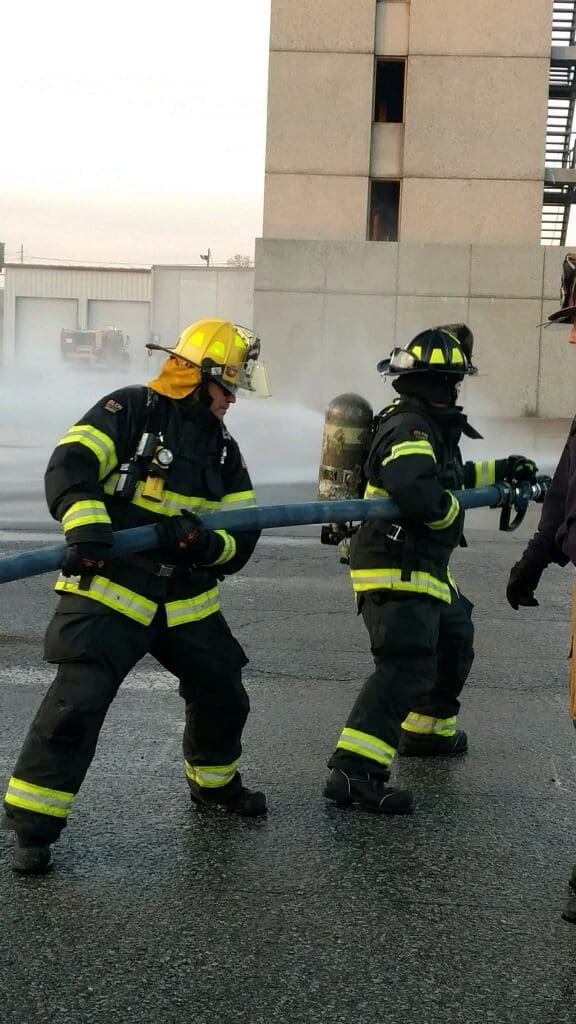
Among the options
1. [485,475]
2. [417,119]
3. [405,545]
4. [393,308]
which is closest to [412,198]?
[417,119]

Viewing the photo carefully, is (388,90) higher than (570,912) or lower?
higher

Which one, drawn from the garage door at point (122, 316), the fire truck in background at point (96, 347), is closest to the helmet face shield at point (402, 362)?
the fire truck in background at point (96, 347)

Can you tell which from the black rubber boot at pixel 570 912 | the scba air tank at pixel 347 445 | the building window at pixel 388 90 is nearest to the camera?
the black rubber boot at pixel 570 912

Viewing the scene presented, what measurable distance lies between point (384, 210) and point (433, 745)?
21.2m

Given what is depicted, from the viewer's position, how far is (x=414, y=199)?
22.9m

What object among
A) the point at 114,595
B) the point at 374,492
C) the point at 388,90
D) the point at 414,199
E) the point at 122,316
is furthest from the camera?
the point at 122,316

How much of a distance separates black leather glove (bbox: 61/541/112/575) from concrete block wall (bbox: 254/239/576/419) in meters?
19.1

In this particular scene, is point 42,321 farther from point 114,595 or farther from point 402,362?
point 114,595

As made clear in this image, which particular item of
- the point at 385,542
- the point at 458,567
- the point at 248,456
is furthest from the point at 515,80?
the point at 385,542

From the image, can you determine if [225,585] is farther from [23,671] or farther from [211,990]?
[211,990]

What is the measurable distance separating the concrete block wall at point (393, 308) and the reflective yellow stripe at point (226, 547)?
18679 mm

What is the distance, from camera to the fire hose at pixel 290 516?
348 centimetres

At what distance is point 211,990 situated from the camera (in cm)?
284

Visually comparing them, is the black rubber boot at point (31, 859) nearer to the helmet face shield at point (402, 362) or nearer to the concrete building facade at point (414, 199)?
the helmet face shield at point (402, 362)
